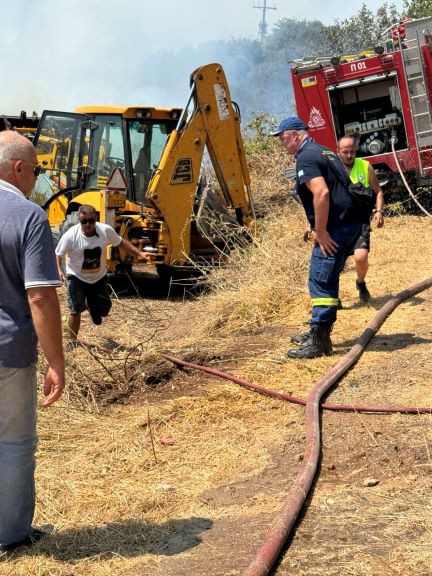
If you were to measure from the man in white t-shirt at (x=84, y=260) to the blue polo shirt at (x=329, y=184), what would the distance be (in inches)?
102

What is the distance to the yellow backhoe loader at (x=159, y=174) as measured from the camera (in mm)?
11297

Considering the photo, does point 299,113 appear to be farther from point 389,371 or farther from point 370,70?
point 389,371

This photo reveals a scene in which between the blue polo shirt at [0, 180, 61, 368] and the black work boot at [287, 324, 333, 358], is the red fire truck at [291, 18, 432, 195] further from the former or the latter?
the blue polo shirt at [0, 180, 61, 368]

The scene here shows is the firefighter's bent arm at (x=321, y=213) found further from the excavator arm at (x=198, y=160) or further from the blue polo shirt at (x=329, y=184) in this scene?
the excavator arm at (x=198, y=160)

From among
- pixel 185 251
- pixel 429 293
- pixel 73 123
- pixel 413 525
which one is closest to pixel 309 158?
pixel 429 293

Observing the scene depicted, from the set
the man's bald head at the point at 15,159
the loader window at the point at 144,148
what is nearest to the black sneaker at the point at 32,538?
the man's bald head at the point at 15,159

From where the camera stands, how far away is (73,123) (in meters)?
12.3

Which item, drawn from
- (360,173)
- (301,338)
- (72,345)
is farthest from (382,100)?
(72,345)

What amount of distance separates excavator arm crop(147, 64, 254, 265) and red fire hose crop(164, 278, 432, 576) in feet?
13.8

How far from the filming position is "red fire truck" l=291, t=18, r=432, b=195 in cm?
1305

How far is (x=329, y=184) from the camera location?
21.4 feet

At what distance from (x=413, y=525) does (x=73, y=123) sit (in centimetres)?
968

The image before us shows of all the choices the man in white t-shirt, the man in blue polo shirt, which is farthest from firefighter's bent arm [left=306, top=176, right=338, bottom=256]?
the man in blue polo shirt

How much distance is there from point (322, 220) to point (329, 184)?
1.08ft
